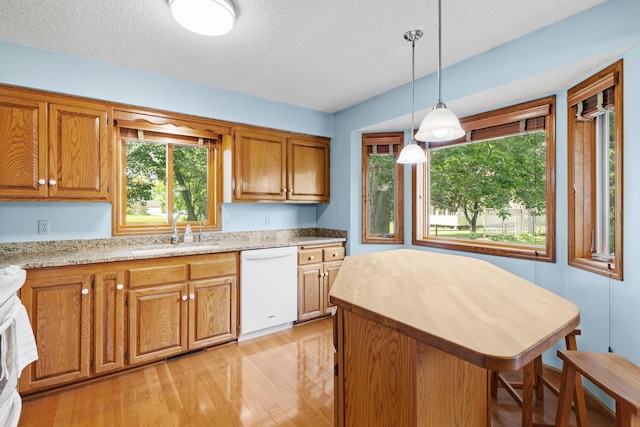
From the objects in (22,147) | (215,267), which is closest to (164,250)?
(215,267)

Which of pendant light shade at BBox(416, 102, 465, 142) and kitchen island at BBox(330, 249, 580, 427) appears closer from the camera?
kitchen island at BBox(330, 249, 580, 427)

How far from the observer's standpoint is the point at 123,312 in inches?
92.2

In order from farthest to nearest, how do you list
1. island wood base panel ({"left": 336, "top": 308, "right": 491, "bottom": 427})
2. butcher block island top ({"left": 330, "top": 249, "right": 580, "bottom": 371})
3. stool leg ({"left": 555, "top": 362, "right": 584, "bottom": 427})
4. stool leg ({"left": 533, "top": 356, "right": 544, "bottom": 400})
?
stool leg ({"left": 533, "top": 356, "right": 544, "bottom": 400})
stool leg ({"left": 555, "top": 362, "right": 584, "bottom": 427})
island wood base panel ({"left": 336, "top": 308, "right": 491, "bottom": 427})
butcher block island top ({"left": 330, "top": 249, "right": 580, "bottom": 371})

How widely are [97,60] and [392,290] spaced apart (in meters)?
2.84

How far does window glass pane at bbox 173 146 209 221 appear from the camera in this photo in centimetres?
323

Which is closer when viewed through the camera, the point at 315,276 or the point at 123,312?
the point at 123,312

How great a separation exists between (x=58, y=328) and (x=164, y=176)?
157 centimetres

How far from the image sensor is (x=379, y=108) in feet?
10.8

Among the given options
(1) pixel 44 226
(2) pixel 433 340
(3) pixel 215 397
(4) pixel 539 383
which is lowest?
(3) pixel 215 397

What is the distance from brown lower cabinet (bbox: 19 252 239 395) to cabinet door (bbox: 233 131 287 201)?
0.78 meters

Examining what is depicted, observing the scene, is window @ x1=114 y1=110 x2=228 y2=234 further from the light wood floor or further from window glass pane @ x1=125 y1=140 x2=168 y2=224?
the light wood floor

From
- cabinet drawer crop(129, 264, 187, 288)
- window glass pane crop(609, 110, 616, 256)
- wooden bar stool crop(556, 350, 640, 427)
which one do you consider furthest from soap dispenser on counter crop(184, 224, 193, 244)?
window glass pane crop(609, 110, 616, 256)

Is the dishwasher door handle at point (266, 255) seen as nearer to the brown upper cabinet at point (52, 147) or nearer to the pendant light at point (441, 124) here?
the brown upper cabinet at point (52, 147)

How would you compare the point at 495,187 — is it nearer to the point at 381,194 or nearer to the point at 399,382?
the point at 381,194
